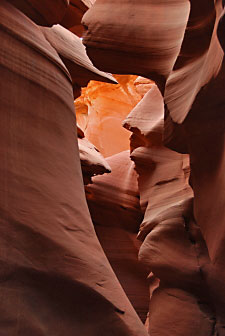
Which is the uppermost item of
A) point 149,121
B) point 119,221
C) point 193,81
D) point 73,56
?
point 193,81

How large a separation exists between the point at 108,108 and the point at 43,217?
6.53 metres

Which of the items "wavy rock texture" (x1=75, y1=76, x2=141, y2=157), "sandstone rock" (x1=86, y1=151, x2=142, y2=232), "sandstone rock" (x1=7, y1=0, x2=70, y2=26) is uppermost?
"sandstone rock" (x1=7, y1=0, x2=70, y2=26)

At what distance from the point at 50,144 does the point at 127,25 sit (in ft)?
3.36

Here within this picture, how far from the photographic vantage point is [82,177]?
2.66 m

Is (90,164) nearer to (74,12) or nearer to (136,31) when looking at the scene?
(74,12)

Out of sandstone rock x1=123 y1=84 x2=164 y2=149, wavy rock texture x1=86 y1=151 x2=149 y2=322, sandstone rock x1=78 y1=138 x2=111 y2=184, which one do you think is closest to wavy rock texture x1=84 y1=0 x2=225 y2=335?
sandstone rock x1=123 y1=84 x2=164 y2=149

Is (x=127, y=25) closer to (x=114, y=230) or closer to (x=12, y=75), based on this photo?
(x=12, y=75)

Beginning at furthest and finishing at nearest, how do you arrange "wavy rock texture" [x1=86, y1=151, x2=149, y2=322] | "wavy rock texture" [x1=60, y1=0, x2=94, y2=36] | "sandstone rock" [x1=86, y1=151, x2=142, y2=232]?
"sandstone rock" [x1=86, y1=151, x2=142, y2=232]
"wavy rock texture" [x1=86, y1=151, x2=149, y2=322]
"wavy rock texture" [x1=60, y1=0, x2=94, y2=36]

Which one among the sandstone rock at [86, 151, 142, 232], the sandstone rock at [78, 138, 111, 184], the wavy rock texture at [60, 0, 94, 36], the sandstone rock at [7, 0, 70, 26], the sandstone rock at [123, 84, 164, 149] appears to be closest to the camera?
the sandstone rock at [7, 0, 70, 26]

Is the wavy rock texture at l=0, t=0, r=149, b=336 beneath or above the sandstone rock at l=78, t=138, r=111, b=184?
above

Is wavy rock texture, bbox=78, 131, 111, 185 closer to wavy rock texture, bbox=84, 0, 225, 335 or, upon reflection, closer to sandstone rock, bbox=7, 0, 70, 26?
wavy rock texture, bbox=84, 0, 225, 335

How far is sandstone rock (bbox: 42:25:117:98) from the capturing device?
3.38 metres

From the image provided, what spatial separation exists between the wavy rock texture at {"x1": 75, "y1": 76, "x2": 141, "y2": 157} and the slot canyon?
13.6 feet

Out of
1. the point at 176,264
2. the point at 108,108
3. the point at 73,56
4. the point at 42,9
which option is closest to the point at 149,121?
the point at 73,56
